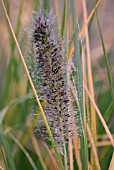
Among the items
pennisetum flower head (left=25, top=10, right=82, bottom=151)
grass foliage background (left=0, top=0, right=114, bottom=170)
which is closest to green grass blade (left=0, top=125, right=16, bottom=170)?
grass foliage background (left=0, top=0, right=114, bottom=170)

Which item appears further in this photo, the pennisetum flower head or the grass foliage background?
the grass foliage background

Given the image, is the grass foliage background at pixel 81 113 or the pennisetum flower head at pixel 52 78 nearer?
the pennisetum flower head at pixel 52 78

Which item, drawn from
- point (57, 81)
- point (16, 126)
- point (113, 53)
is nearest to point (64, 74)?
point (57, 81)

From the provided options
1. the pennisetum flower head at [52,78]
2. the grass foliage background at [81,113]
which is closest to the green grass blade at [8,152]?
the grass foliage background at [81,113]

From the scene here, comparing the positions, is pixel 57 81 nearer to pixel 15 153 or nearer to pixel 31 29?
pixel 31 29

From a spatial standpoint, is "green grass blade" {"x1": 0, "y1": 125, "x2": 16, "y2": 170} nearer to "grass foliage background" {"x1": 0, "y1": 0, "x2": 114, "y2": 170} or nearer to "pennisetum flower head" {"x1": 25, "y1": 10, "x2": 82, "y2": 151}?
"grass foliage background" {"x1": 0, "y1": 0, "x2": 114, "y2": 170}

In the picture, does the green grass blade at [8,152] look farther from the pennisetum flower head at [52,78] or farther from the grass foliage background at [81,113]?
the pennisetum flower head at [52,78]

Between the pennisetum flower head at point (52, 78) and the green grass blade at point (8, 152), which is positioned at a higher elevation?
the pennisetum flower head at point (52, 78)

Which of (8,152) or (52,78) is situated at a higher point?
(52,78)
